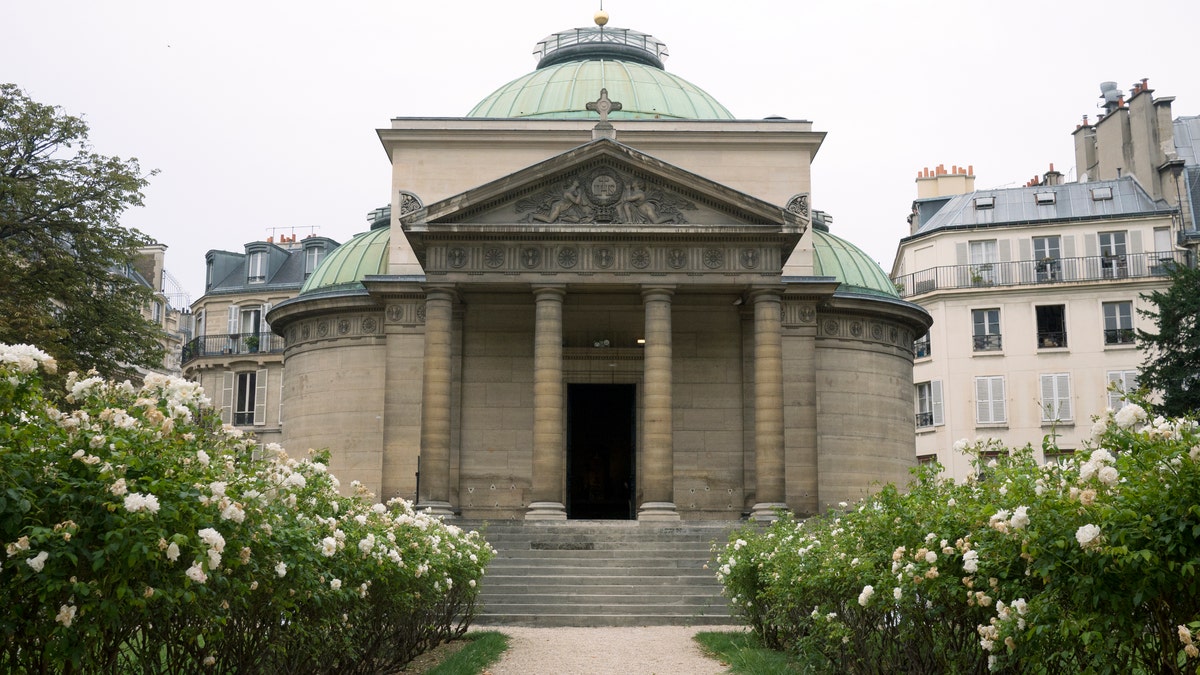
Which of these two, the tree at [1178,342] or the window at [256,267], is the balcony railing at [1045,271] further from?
the window at [256,267]

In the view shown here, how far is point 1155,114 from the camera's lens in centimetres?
5453

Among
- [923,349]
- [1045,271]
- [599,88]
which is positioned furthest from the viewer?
[923,349]

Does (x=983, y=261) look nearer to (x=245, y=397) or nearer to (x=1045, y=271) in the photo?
(x=1045, y=271)

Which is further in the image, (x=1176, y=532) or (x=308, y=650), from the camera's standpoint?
(x=308, y=650)

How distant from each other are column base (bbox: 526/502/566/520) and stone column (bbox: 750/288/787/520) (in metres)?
5.09

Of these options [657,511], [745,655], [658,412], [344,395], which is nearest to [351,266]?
[344,395]

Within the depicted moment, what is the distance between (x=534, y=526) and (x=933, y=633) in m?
18.5

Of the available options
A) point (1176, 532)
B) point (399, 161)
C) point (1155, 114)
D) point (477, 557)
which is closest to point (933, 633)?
point (1176, 532)

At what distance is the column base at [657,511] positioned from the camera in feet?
99.2

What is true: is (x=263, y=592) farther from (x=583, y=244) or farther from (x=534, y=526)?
(x=583, y=244)

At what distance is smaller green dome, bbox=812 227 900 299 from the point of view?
39.5 m

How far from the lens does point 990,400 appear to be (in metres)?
51.7

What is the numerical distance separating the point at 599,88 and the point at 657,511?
59.4ft

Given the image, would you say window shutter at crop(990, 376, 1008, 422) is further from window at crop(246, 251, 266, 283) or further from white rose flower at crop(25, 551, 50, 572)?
white rose flower at crop(25, 551, 50, 572)
